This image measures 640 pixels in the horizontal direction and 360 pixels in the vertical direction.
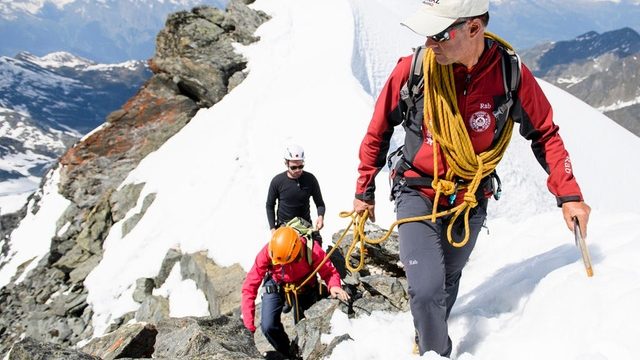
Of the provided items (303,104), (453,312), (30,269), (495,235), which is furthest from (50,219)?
(453,312)

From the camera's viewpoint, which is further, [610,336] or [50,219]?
[50,219]

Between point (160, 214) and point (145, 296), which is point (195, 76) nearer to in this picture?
point (160, 214)

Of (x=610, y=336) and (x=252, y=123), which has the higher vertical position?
Result: (x=252, y=123)

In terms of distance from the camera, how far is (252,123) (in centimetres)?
1900

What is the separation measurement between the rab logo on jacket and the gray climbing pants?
803 millimetres

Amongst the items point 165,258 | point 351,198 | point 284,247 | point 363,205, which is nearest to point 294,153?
point 284,247

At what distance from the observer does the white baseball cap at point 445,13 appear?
4.02 m

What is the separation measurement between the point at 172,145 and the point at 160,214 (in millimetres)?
4910

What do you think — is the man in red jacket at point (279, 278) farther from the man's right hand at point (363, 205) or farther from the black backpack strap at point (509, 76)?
the black backpack strap at point (509, 76)

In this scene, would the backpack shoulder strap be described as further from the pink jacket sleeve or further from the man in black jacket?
the pink jacket sleeve

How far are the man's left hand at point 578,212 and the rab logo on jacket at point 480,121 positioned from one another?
962mm

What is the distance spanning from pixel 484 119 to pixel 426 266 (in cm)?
144

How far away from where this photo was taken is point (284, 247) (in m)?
7.54

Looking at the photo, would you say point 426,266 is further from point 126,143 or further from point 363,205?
point 126,143
